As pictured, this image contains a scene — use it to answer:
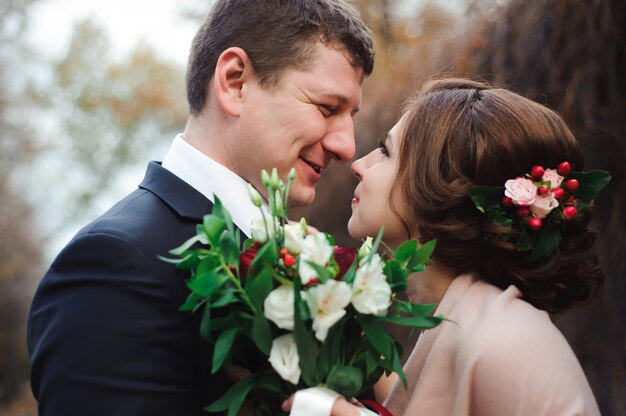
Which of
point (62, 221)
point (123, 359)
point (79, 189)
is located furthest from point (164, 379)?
point (79, 189)

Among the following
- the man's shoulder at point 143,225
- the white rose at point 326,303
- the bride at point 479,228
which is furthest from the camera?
the bride at point 479,228

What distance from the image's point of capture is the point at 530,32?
4266 millimetres

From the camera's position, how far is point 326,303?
2.01 m

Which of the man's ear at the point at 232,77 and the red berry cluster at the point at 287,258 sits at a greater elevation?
the man's ear at the point at 232,77

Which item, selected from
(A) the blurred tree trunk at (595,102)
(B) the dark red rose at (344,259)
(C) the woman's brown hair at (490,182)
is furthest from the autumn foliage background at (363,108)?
(B) the dark red rose at (344,259)

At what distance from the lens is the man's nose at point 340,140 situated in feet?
9.89

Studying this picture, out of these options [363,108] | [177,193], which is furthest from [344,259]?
[363,108]

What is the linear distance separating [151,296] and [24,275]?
20.3m

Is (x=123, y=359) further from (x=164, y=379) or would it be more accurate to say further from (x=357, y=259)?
(x=357, y=259)

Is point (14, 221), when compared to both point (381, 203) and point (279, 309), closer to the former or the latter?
point (381, 203)

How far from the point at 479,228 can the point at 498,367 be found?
65 centimetres

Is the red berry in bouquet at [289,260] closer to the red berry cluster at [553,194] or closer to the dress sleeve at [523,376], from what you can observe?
the dress sleeve at [523,376]

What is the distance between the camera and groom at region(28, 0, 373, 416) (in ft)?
7.13

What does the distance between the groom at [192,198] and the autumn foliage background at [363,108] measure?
4.71ft
